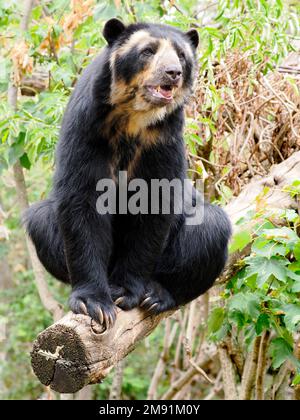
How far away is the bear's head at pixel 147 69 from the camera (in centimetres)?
445

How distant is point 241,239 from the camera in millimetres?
4750

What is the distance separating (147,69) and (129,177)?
69cm

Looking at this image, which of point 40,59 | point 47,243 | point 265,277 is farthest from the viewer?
point 40,59

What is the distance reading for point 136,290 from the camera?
4.59 meters

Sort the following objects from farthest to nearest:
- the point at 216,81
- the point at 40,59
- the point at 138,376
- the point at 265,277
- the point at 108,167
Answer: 1. the point at 138,376
2. the point at 40,59
3. the point at 216,81
4. the point at 108,167
5. the point at 265,277

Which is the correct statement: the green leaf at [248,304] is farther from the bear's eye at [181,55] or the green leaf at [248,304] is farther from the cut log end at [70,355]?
the bear's eye at [181,55]

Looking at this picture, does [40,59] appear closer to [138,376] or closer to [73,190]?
[73,190]

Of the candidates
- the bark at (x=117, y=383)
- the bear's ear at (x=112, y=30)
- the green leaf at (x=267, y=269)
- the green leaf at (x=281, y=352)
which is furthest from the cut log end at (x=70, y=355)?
the bark at (x=117, y=383)

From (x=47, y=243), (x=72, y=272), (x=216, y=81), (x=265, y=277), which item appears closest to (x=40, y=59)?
(x=216, y=81)

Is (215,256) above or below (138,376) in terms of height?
above

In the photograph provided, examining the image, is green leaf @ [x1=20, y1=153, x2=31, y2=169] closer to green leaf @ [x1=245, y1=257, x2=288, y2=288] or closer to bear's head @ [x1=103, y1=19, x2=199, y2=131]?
bear's head @ [x1=103, y1=19, x2=199, y2=131]

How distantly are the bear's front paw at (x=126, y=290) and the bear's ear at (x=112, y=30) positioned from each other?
4.87 ft

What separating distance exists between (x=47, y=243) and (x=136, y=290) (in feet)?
2.36

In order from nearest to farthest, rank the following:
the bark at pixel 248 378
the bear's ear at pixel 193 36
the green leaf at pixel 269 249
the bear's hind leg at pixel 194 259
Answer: the green leaf at pixel 269 249, the bear's ear at pixel 193 36, the bear's hind leg at pixel 194 259, the bark at pixel 248 378
